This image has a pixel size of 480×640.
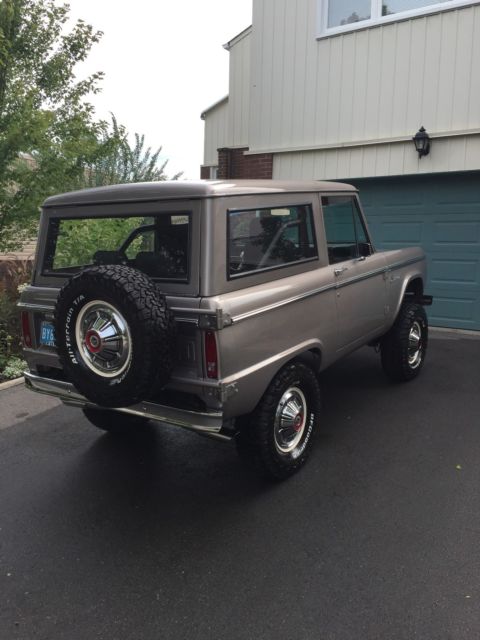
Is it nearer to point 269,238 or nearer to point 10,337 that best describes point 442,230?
point 269,238

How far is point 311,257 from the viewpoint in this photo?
3754mm

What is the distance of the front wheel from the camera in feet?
10.4

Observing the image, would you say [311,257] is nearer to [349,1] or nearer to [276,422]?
[276,422]

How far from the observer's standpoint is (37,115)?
5.43 metres

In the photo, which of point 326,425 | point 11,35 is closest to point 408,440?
point 326,425

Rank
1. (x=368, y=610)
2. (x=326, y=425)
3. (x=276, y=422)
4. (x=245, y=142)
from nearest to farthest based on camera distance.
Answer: (x=368, y=610) → (x=276, y=422) → (x=326, y=425) → (x=245, y=142)

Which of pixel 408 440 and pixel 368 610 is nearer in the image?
pixel 368 610

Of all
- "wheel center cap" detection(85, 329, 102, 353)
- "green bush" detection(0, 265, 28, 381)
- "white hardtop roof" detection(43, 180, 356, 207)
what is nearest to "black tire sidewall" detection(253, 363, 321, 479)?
"wheel center cap" detection(85, 329, 102, 353)

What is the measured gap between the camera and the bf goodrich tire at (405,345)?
503 cm

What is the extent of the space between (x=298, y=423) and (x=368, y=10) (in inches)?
270

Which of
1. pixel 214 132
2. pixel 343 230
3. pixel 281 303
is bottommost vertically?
pixel 281 303

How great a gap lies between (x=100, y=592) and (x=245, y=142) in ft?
28.5

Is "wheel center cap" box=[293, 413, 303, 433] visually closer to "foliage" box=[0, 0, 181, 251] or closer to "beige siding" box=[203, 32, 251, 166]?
"foliage" box=[0, 0, 181, 251]

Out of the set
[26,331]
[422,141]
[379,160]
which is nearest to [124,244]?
[26,331]
